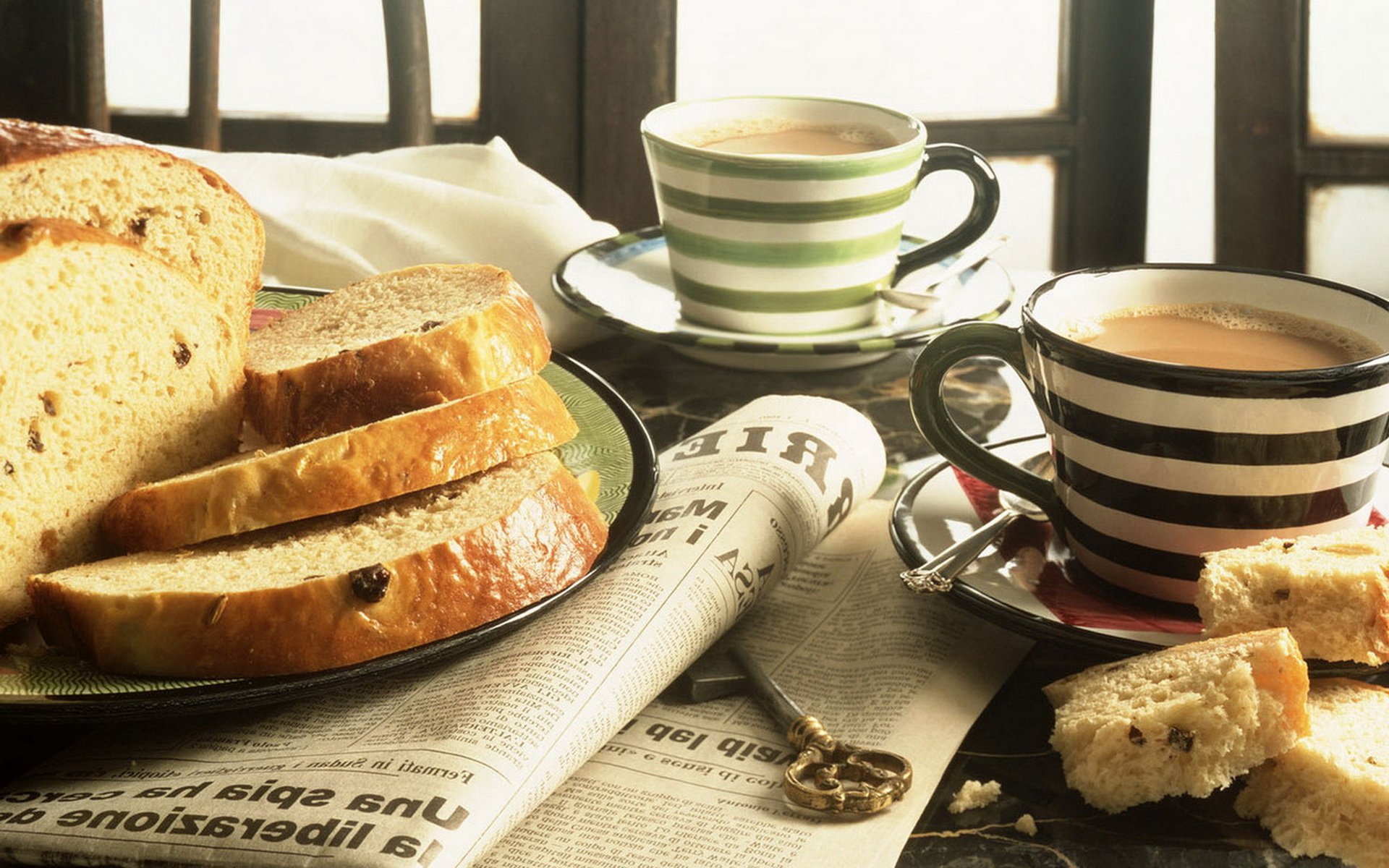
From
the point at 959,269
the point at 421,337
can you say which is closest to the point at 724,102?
the point at 959,269

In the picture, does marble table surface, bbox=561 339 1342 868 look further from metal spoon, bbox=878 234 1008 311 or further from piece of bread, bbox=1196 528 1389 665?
metal spoon, bbox=878 234 1008 311

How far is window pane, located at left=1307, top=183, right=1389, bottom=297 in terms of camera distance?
395cm

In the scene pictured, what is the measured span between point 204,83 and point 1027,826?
3069mm

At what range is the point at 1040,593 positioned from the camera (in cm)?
140

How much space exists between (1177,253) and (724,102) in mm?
2622

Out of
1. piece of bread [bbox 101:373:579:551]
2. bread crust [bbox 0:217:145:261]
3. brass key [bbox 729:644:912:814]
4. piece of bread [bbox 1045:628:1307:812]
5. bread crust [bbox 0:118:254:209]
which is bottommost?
brass key [bbox 729:644:912:814]

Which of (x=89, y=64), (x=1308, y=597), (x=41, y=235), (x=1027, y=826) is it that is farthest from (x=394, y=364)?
(x=89, y=64)

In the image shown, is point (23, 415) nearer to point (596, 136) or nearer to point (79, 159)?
point (79, 159)

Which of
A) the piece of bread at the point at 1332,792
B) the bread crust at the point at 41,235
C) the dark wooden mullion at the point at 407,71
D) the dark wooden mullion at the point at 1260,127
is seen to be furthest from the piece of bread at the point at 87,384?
the dark wooden mullion at the point at 1260,127

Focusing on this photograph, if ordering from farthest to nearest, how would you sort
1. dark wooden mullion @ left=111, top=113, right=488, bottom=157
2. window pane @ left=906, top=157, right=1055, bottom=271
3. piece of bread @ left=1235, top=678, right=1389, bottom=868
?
dark wooden mullion @ left=111, top=113, right=488, bottom=157 → window pane @ left=906, top=157, right=1055, bottom=271 → piece of bread @ left=1235, top=678, right=1389, bottom=868

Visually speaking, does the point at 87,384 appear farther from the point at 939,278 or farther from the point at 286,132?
the point at 286,132

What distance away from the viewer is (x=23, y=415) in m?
1.43

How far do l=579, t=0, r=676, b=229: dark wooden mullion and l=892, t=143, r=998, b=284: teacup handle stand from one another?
2.01m

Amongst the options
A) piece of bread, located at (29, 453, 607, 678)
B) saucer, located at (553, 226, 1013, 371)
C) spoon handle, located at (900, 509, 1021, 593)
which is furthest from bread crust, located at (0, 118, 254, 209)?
spoon handle, located at (900, 509, 1021, 593)
